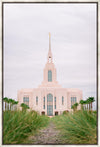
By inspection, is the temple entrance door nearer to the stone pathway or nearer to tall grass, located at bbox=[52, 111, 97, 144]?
the stone pathway

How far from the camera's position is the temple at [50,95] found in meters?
20.7

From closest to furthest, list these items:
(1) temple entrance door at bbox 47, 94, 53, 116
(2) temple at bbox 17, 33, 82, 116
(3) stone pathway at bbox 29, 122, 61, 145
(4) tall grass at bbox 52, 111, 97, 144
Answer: (4) tall grass at bbox 52, 111, 97, 144
(3) stone pathway at bbox 29, 122, 61, 145
(1) temple entrance door at bbox 47, 94, 53, 116
(2) temple at bbox 17, 33, 82, 116

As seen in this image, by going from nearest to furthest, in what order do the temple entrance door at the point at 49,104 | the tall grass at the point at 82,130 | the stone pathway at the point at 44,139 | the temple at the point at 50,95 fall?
the tall grass at the point at 82,130 → the stone pathway at the point at 44,139 → the temple entrance door at the point at 49,104 → the temple at the point at 50,95

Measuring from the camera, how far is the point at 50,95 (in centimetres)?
2180

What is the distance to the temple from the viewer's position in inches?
815

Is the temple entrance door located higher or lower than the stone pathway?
lower

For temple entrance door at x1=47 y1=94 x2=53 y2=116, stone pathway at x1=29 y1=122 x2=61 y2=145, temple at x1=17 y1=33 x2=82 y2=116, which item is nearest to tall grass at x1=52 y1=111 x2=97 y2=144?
stone pathway at x1=29 y1=122 x2=61 y2=145

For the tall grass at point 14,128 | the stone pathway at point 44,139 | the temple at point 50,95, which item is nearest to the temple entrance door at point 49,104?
the temple at point 50,95

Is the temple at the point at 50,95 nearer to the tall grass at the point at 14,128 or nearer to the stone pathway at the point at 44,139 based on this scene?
the stone pathway at the point at 44,139

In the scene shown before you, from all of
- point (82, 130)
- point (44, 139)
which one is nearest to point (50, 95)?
point (44, 139)

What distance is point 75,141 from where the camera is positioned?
3391 millimetres

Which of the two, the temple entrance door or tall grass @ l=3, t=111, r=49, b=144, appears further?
the temple entrance door

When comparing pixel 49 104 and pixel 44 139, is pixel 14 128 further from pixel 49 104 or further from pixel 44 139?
pixel 49 104

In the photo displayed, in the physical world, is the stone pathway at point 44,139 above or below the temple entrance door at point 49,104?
above
